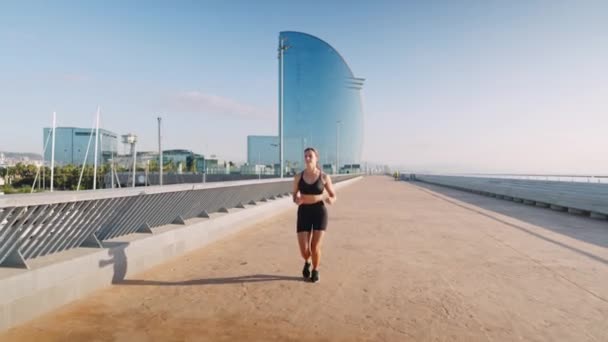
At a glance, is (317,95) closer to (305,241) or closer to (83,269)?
(305,241)

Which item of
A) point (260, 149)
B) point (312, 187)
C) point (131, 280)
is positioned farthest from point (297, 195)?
point (260, 149)

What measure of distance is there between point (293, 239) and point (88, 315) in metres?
4.62

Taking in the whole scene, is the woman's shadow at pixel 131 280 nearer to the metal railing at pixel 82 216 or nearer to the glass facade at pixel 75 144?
the metal railing at pixel 82 216

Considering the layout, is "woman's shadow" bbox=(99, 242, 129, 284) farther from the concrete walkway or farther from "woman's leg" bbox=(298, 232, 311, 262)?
"woman's leg" bbox=(298, 232, 311, 262)

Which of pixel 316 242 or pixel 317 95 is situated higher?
pixel 317 95

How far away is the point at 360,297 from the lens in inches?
160

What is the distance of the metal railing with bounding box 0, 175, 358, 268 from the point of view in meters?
3.42

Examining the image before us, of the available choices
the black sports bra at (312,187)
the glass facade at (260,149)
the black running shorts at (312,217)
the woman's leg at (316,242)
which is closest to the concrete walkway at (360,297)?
the woman's leg at (316,242)

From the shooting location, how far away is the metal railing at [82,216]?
3420 mm

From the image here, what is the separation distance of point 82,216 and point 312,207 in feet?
9.29

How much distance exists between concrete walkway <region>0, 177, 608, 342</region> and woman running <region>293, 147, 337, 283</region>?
426 millimetres

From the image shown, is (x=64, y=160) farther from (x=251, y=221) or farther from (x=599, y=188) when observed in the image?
(x=599, y=188)

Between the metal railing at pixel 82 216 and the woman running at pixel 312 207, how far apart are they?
2.31 metres

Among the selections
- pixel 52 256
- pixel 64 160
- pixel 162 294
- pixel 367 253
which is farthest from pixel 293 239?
pixel 64 160
